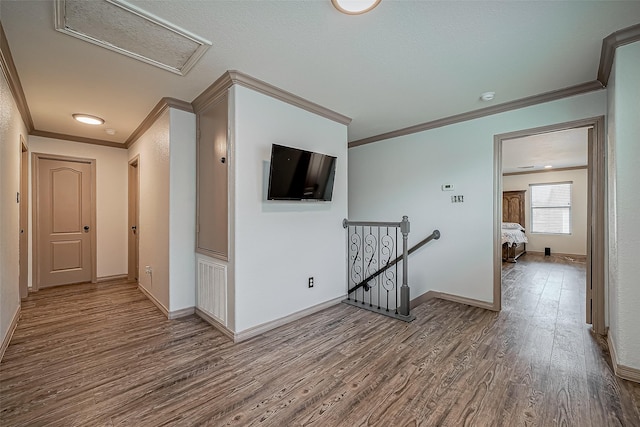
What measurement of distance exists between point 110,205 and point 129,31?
13.2 ft

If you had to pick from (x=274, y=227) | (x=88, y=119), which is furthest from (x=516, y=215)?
(x=88, y=119)

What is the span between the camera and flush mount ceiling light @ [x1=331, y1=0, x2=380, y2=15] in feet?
5.46

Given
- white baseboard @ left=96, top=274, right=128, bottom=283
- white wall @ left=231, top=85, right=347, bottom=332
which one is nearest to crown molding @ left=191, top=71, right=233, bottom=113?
white wall @ left=231, top=85, right=347, bottom=332

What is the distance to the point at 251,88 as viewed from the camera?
2674 mm

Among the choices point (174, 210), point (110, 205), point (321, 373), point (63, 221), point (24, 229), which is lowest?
point (321, 373)

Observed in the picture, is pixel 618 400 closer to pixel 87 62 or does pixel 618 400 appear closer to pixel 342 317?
pixel 342 317

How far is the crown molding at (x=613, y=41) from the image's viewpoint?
1948 millimetres

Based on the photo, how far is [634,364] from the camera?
1961 millimetres

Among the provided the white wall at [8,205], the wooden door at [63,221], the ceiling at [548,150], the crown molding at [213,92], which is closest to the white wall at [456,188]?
the ceiling at [548,150]

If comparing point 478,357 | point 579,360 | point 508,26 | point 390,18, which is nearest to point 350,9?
point 390,18

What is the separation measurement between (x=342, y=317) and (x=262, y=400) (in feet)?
4.91

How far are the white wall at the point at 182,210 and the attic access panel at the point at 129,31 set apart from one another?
3.14ft

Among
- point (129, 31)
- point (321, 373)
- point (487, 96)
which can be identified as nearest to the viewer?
point (129, 31)

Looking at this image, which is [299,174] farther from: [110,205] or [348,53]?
[110,205]
